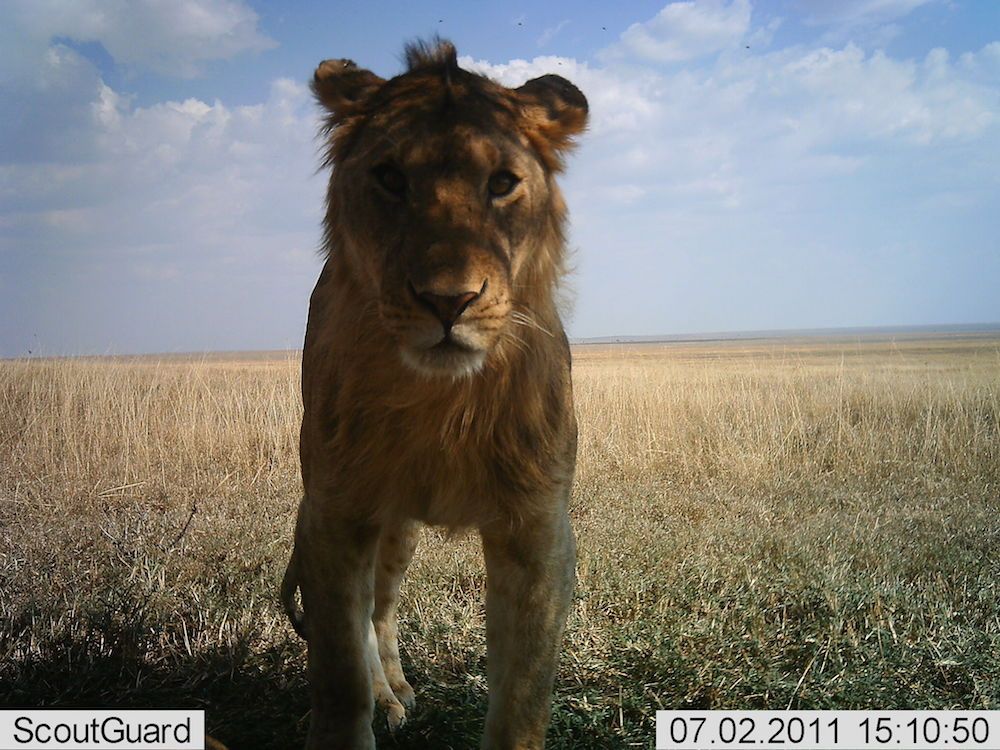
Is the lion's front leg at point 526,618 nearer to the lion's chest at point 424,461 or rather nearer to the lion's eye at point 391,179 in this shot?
the lion's chest at point 424,461

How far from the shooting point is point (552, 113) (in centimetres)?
275

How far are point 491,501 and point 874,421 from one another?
599 cm

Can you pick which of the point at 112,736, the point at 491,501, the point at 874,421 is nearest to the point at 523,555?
the point at 491,501

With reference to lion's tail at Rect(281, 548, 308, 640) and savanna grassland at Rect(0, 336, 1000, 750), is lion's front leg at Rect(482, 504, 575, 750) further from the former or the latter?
lion's tail at Rect(281, 548, 308, 640)

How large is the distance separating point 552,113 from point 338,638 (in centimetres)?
167

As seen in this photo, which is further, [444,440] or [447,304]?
[444,440]

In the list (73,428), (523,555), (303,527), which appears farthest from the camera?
(73,428)

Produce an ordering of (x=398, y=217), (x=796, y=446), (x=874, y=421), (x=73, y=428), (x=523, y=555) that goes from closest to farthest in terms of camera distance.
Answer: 1. (x=398, y=217)
2. (x=523, y=555)
3. (x=73, y=428)
4. (x=796, y=446)
5. (x=874, y=421)

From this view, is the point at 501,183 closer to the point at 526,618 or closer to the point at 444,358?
the point at 444,358

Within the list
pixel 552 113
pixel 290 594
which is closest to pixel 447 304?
pixel 552 113

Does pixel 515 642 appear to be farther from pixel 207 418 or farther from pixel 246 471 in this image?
pixel 207 418

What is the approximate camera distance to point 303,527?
290 cm

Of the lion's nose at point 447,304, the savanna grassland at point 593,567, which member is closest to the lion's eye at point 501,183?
the lion's nose at point 447,304

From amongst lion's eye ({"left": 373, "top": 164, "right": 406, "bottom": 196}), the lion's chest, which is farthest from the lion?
lion's eye ({"left": 373, "top": 164, "right": 406, "bottom": 196})
